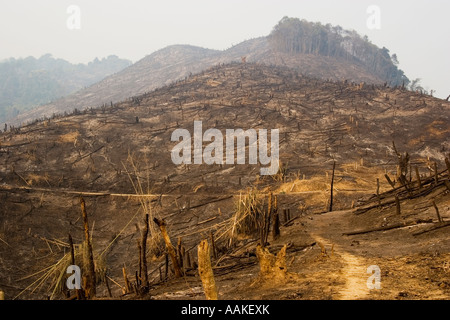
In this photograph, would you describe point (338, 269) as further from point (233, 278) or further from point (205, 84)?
point (205, 84)

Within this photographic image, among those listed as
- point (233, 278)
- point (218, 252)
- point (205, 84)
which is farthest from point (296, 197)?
point (205, 84)

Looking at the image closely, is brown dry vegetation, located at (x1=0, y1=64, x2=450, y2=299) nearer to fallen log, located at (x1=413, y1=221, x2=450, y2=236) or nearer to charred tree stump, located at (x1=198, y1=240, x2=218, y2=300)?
fallen log, located at (x1=413, y1=221, x2=450, y2=236)

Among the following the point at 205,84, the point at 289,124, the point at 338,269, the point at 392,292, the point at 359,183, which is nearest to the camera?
the point at 392,292

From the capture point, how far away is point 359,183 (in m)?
14.8

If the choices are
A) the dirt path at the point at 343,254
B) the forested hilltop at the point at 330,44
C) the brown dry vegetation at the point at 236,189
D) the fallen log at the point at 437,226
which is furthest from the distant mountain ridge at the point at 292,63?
the fallen log at the point at 437,226

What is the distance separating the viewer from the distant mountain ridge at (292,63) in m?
52.2

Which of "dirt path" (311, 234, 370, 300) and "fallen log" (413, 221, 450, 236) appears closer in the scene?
"dirt path" (311, 234, 370, 300)

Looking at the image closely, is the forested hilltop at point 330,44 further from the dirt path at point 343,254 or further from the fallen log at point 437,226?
the fallen log at point 437,226

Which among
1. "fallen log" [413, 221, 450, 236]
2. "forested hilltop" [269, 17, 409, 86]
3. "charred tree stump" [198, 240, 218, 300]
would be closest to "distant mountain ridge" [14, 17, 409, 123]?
"forested hilltop" [269, 17, 409, 86]

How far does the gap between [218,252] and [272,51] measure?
5907 cm

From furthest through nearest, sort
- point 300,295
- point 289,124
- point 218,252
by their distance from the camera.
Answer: point 289,124, point 218,252, point 300,295

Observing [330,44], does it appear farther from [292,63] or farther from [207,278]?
[207,278]

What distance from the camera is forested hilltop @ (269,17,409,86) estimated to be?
2334 inches
